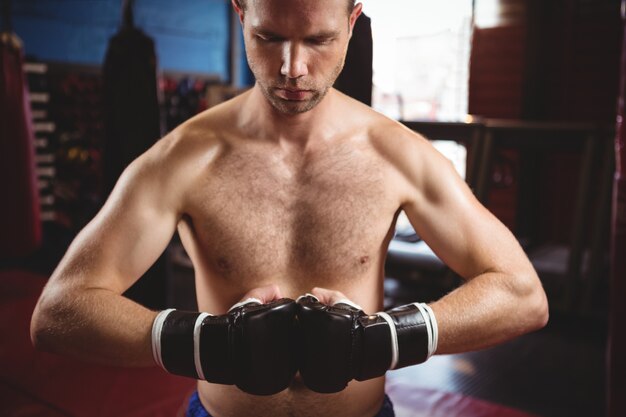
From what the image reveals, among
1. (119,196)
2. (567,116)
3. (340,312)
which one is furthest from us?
(567,116)

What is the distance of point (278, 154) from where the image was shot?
1345 millimetres

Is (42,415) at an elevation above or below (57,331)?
below

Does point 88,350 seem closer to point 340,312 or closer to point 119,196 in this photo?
point 119,196

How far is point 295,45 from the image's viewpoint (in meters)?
1.15

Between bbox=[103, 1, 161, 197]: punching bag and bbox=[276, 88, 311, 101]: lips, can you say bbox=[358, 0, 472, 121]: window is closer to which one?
bbox=[103, 1, 161, 197]: punching bag

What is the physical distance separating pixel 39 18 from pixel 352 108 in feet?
15.5

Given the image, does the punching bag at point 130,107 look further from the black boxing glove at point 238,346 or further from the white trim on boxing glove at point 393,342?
the white trim on boxing glove at point 393,342

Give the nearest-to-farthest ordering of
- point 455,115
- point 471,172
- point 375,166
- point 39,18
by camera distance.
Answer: point 375,166, point 471,172, point 39,18, point 455,115

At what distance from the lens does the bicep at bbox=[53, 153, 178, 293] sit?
3.84 feet

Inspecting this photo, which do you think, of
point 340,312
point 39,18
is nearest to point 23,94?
point 39,18

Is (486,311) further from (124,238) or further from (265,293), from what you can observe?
(124,238)

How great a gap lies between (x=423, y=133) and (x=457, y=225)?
133 inches

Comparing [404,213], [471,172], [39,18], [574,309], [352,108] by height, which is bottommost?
[574,309]

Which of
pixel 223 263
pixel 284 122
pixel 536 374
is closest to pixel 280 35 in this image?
pixel 284 122
